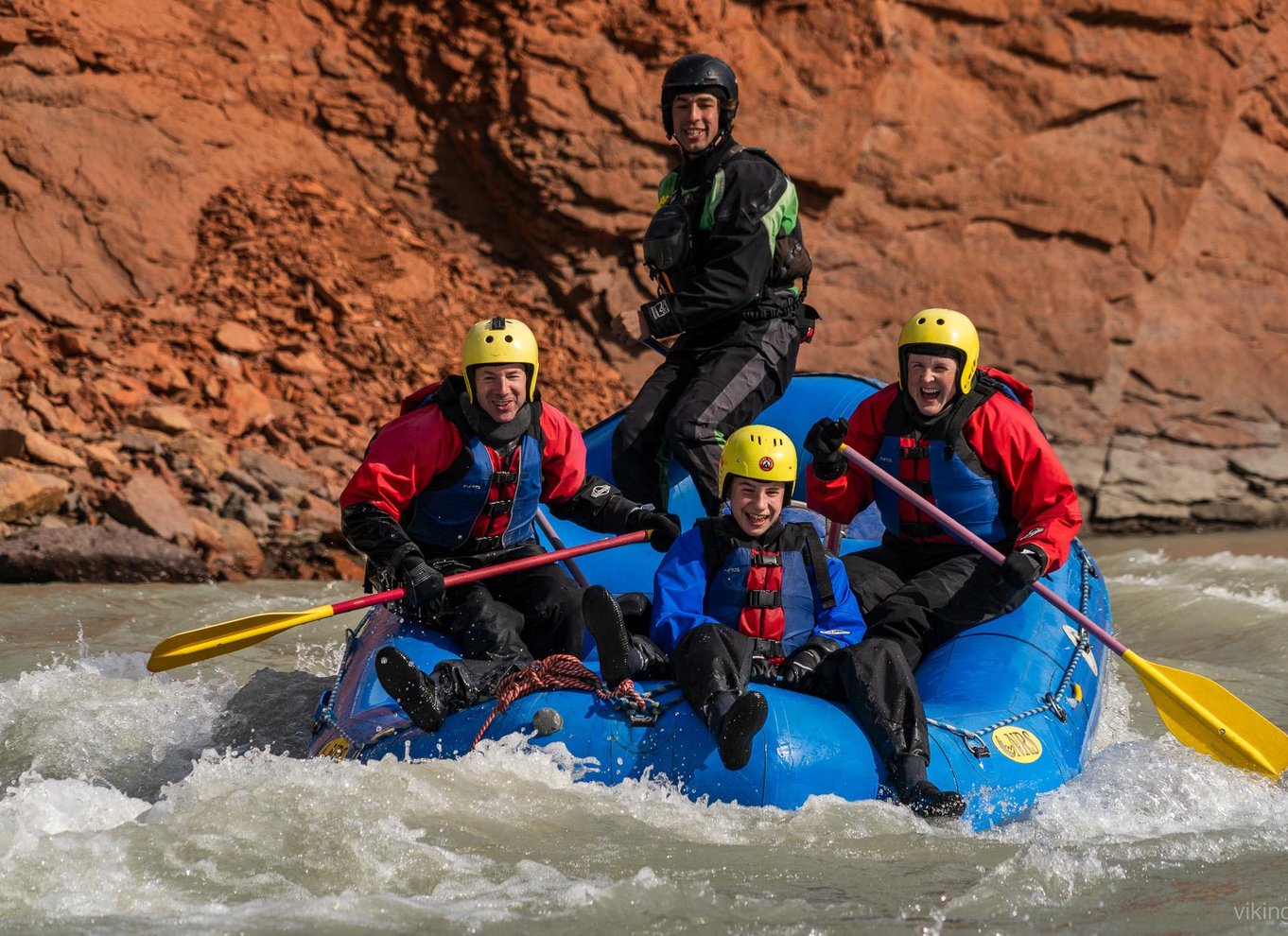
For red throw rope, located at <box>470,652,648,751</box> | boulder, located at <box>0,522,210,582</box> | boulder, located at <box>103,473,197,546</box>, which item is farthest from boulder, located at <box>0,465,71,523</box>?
red throw rope, located at <box>470,652,648,751</box>

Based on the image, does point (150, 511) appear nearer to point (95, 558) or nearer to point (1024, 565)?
point (95, 558)

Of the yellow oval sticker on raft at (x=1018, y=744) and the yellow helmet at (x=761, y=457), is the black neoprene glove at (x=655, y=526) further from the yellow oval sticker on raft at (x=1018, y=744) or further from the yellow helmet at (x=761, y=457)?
the yellow oval sticker on raft at (x=1018, y=744)

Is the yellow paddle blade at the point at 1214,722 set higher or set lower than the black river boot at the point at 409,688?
lower

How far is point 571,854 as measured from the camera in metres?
3.80

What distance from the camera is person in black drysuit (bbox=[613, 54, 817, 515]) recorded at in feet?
18.1

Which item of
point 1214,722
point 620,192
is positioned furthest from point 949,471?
point 620,192

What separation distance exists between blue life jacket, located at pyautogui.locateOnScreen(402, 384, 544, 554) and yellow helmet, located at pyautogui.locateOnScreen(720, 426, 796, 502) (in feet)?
2.31

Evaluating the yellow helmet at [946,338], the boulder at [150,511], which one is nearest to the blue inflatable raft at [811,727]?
the yellow helmet at [946,338]

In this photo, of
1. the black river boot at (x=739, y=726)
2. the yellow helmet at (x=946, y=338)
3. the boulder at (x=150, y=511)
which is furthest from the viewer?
the boulder at (x=150, y=511)

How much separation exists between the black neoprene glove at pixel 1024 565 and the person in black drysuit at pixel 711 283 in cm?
115

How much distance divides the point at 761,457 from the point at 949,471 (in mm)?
806

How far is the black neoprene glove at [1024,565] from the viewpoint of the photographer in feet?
15.2

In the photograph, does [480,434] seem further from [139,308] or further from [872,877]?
[139,308]

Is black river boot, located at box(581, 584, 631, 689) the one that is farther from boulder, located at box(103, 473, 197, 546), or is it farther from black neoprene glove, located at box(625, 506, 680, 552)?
boulder, located at box(103, 473, 197, 546)
